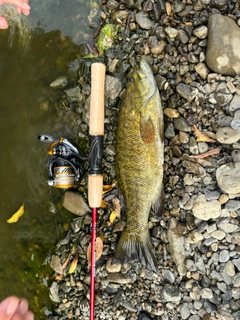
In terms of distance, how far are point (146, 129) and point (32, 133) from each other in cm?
159

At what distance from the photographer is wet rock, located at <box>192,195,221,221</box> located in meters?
3.43

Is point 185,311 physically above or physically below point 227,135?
below

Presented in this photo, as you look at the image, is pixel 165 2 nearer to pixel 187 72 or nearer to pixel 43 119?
pixel 187 72

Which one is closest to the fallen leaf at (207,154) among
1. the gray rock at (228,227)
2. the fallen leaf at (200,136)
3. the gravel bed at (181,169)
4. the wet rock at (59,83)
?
the gravel bed at (181,169)

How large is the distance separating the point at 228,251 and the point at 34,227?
2.34 metres

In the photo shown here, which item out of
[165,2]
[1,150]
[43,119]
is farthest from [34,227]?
[165,2]

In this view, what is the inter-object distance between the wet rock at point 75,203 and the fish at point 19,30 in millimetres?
1874

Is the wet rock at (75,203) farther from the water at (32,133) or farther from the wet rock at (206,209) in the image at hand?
the wet rock at (206,209)

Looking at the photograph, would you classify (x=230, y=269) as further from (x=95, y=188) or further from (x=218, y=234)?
(x=95, y=188)

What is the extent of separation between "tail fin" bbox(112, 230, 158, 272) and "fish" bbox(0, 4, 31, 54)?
2.61 m

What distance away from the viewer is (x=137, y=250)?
11.7 ft

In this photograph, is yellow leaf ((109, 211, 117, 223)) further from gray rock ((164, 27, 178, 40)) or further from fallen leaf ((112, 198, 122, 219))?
gray rock ((164, 27, 178, 40))

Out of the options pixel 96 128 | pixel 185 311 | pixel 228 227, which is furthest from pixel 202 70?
pixel 185 311

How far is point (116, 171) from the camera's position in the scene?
3.65 metres
